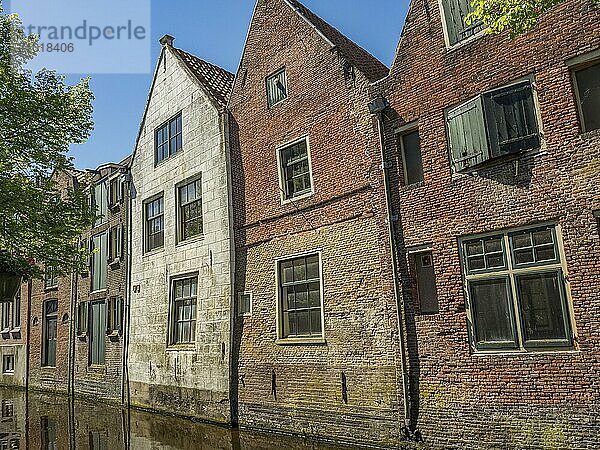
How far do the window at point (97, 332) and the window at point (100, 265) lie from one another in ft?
2.57

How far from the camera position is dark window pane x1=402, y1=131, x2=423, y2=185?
36.0 feet

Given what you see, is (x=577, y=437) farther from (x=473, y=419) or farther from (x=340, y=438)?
(x=340, y=438)

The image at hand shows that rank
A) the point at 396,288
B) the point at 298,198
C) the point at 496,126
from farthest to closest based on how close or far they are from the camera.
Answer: the point at 298,198
the point at 396,288
the point at 496,126

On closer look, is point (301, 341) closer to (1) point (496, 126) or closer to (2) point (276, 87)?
(1) point (496, 126)

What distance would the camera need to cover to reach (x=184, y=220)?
56.7ft

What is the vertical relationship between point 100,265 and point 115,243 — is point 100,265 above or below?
below

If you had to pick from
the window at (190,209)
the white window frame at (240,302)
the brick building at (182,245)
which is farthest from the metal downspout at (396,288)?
the window at (190,209)

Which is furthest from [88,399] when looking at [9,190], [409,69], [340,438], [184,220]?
[409,69]

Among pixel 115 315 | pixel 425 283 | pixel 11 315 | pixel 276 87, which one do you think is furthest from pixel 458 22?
pixel 11 315

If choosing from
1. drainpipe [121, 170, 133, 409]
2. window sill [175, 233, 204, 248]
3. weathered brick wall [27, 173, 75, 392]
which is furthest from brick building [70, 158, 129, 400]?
window sill [175, 233, 204, 248]

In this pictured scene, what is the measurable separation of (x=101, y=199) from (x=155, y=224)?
5739 mm

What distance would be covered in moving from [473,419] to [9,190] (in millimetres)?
11570

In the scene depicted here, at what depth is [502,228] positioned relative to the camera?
368 inches

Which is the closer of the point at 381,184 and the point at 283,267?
the point at 381,184
